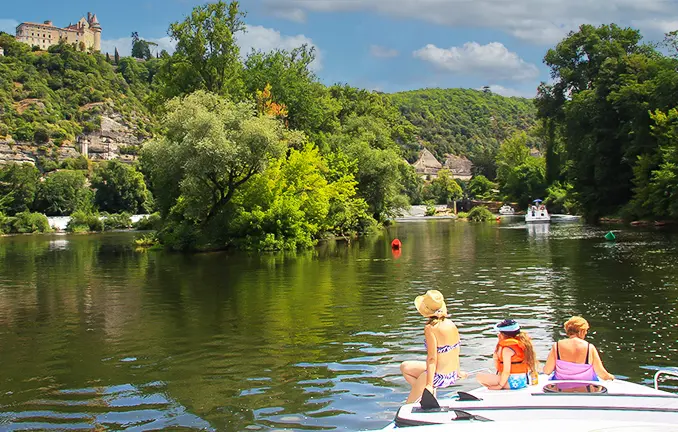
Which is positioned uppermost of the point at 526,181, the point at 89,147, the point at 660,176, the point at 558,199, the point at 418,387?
the point at 89,147

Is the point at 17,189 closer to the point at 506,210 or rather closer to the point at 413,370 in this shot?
the point at 506,210

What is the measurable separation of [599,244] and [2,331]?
34963mm

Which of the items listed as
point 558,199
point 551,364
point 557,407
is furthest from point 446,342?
point 558,199

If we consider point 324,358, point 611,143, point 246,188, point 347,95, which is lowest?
point 324,358

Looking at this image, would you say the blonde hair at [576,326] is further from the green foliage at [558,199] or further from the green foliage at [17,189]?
the green foliage at [17,189]

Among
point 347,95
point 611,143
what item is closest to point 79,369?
point 611,143

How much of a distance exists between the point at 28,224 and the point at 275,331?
9184cm

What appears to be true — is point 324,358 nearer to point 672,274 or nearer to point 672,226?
point 672,274

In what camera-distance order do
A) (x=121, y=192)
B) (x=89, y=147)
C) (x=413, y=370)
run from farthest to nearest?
1. (x=89, y=147)
2. (x=121, y=192)
3. (x=413, y=370)

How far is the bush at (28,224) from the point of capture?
97625 mm

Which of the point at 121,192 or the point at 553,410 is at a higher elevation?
the point at 121,192

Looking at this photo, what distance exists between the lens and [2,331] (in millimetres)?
18500

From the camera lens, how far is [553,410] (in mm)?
8055

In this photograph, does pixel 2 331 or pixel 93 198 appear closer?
pixel 2 331
